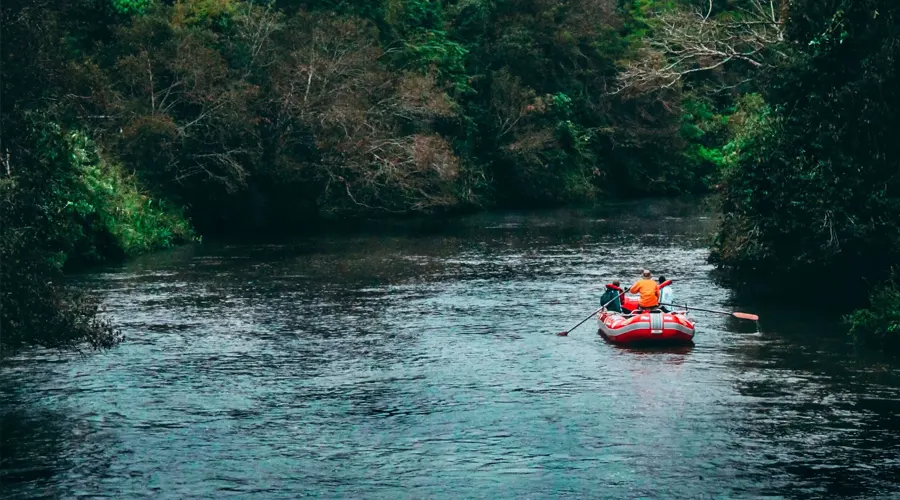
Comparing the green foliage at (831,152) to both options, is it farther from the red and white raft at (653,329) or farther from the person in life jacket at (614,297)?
the red and white raft at (653,329)

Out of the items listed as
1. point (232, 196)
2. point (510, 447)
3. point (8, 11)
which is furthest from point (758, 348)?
point (232, 196)

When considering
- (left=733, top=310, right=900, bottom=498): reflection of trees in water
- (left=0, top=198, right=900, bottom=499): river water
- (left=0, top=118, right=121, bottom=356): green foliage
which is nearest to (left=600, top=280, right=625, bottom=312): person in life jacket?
(left=0, top=198, right=900, bottom=499): river water

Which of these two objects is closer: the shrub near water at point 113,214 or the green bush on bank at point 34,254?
the green bush on bank at point 34,254

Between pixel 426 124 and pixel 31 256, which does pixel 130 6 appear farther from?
pixel 31 256

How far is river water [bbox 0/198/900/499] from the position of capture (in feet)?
57.5

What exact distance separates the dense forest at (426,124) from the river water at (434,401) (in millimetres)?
1830

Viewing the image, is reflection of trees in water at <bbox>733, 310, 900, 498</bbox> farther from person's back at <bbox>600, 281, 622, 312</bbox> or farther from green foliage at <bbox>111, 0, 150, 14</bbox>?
green foliage at <bbox>111, 0, 150, 14</bbox>

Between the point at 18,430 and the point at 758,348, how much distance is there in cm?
1523

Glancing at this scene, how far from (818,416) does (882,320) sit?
6.34 m

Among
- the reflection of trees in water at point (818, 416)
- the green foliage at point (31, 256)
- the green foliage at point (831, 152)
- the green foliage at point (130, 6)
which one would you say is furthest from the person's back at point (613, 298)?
the green foliage at point (130, 6)

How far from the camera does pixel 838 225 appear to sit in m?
28.6

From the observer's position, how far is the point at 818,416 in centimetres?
2066

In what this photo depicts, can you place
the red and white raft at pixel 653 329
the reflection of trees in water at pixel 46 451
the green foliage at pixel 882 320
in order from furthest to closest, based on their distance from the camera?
the red and white raft at pixel 653 329
the green foliage at pixel 882 320
the reflection of trees in water at pixel 46 451

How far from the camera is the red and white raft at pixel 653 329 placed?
27.0 m
